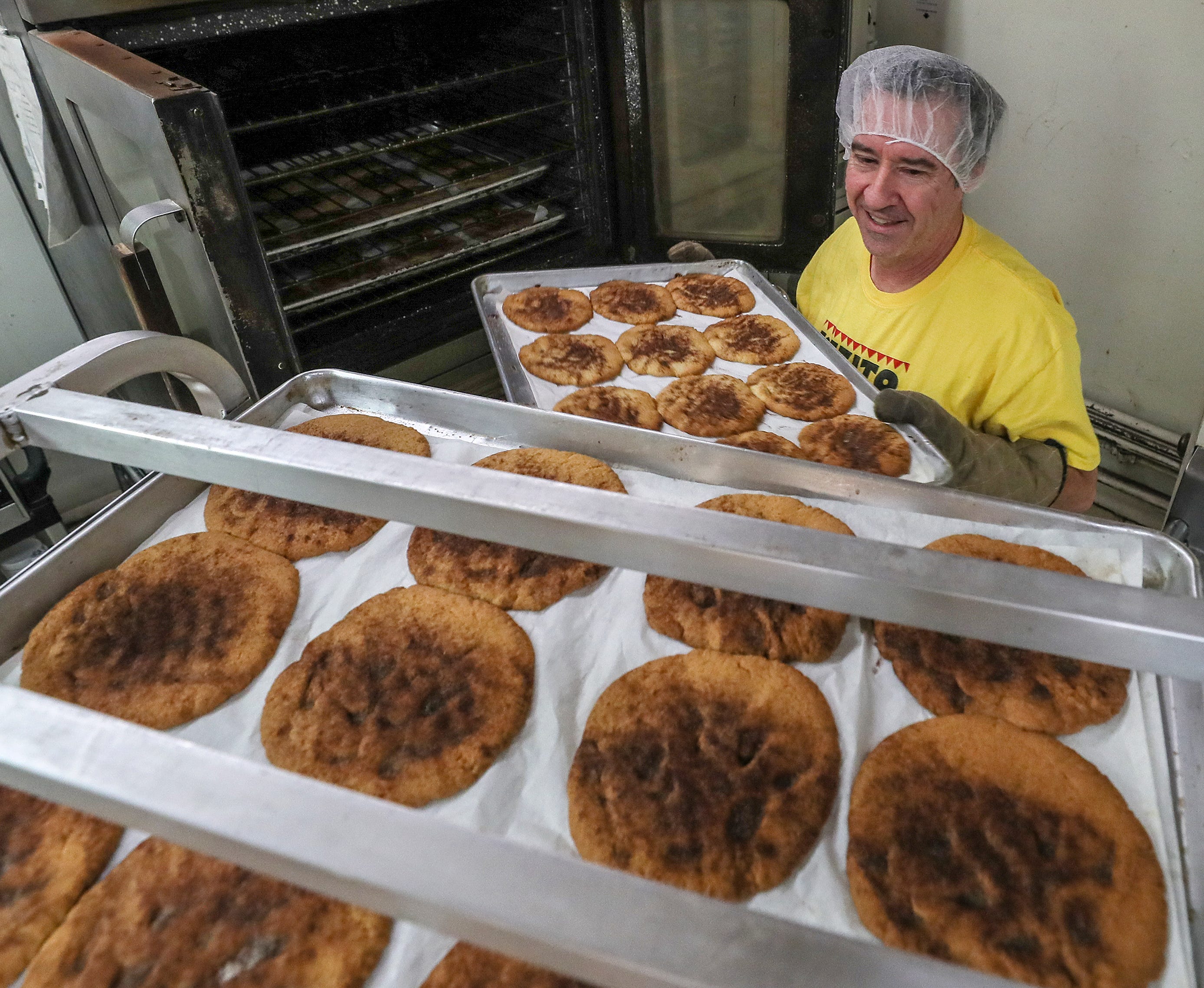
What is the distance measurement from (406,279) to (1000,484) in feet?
6.99

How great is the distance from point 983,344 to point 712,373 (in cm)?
73

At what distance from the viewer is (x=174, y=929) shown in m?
0.99

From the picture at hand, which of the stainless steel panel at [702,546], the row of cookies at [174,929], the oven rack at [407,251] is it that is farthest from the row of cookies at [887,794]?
the oven rack at [407,251]

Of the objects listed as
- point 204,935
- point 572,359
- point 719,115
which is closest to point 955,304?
point 572,359

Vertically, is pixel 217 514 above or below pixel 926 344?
above

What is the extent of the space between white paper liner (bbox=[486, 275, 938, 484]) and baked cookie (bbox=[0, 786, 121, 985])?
1184 millimetres

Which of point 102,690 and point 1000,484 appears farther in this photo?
point 1000,484

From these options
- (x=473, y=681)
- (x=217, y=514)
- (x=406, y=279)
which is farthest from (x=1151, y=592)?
(x=406, y=279)

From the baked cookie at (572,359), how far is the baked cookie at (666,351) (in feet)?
0.16

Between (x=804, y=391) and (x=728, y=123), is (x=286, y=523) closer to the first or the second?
(x=804, y=391)

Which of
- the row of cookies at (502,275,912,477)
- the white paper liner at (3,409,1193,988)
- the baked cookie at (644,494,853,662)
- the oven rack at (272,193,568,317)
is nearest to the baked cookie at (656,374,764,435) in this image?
the row of cookies at (502,275,912,477)

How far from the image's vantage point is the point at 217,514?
62.4 inches

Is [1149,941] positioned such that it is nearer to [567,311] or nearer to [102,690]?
[102,690]

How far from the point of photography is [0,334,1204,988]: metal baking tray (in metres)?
0.50
